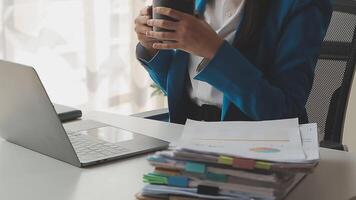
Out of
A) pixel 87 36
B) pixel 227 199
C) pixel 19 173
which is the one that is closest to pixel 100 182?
pixel 19 173

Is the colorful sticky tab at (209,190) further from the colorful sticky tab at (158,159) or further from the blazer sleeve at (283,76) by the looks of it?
the blazer sleeve at (283,76)

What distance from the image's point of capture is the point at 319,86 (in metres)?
1.52

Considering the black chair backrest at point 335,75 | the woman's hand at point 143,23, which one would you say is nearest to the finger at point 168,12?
the woman's hand at point 143,23

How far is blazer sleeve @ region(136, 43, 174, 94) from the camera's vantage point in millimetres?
1391

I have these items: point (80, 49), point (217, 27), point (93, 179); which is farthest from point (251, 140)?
point (80, 49)

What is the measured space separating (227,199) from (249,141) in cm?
10

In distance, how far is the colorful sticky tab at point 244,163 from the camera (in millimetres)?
711

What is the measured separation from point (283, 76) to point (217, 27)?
229mm

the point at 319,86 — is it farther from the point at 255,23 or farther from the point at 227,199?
the point at 227,199

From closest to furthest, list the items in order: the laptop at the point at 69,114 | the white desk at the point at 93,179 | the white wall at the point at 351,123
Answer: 1. the white desk at the point at 93,179
2. the laptop at the point at 69,114
3. the white wall at the point at 351,123

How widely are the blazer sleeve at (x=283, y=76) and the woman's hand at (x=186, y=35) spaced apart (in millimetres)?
53

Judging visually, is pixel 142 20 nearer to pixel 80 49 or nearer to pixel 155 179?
pixel 155 179

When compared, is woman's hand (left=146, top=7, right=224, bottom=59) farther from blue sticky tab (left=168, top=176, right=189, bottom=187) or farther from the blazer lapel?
blue sticky tab (left=168, top=176, right=189, bottom=187)

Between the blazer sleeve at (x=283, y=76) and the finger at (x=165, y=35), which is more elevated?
the finger at (x=165, y=35)
